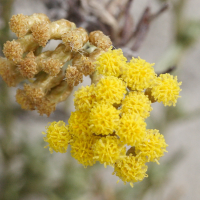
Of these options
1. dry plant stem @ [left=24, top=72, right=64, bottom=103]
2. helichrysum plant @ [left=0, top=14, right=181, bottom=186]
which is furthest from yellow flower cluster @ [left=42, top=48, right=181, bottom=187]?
dry plant stem @ [left=24, top=72, right=64, bottom=103]

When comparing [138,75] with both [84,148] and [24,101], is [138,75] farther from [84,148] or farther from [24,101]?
[24,101]

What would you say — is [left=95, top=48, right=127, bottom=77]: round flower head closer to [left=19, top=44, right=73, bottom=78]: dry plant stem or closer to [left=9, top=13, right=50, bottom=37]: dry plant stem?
[left=19, top=44, right=73, bottom=78]: dry plant stem

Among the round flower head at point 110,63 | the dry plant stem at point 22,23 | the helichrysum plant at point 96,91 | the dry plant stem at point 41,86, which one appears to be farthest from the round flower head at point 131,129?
the dry plant stem at point 22,23

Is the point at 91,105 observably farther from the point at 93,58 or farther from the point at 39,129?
the point at 39,129

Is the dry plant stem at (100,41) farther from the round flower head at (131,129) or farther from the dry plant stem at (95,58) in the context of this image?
the round flower head at (131,129)

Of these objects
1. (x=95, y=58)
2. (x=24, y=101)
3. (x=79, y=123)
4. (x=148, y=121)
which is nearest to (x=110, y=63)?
(x=95, y=58)

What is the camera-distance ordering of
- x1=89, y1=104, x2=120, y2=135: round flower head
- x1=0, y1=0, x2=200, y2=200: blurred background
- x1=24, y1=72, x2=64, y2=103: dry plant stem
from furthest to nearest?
x1=0, y1=0, x2=200, y2=200: blurred background → x1=24, y1=72, x2=64, y2=103: dry plant stem → x1=89, y1=104, x2=120, y2=135: round flower head
